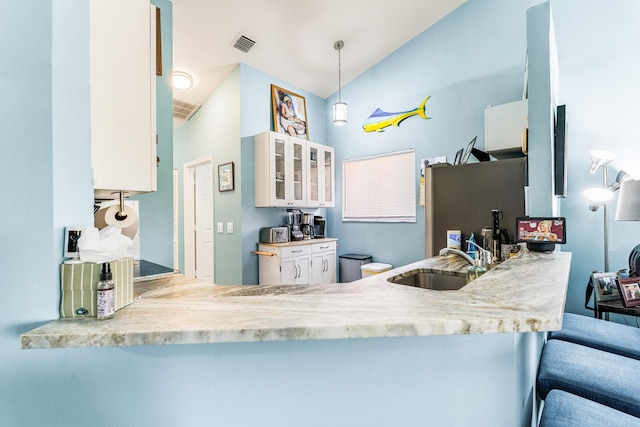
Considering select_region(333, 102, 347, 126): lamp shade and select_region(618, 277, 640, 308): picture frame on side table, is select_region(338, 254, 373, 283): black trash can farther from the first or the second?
select_region(618, 277, 640, 308): picture frame on side table

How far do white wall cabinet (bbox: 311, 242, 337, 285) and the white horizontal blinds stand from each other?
663 mm

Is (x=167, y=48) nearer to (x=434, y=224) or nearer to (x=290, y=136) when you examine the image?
(x=290, y=136)

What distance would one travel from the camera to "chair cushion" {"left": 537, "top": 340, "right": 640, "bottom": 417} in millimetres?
971

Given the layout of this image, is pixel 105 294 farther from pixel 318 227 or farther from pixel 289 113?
pixel 289 113

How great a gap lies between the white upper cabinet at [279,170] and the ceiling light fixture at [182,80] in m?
1.16

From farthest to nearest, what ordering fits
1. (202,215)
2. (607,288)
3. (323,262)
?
(202,215), (323,262), (607,288)

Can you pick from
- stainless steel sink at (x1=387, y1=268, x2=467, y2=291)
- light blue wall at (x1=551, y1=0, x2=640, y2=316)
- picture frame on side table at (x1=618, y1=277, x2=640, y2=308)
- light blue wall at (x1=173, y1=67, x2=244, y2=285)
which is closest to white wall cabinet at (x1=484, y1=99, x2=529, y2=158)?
light blue wall at (x1=551, y1=0, x2=640, y2=316)

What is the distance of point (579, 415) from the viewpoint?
860 mm

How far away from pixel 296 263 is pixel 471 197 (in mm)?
2135

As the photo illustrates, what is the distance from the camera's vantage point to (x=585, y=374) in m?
1.07

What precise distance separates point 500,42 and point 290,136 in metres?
2.62

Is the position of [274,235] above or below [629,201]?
below

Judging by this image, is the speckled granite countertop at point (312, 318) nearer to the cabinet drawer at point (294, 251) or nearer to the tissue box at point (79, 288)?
the tissue box at point (79, 288)

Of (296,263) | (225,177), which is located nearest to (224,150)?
(225,177)
